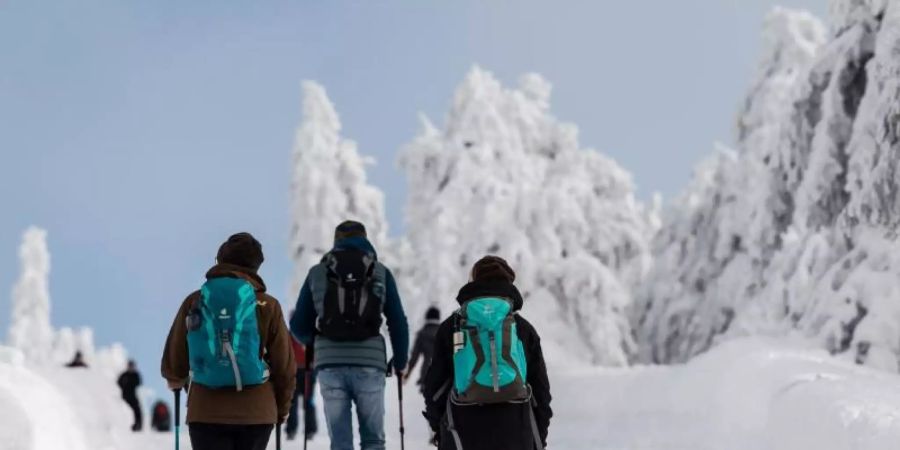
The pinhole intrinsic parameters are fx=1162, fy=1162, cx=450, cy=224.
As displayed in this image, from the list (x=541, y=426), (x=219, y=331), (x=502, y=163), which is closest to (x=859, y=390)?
(x=541, y=426)

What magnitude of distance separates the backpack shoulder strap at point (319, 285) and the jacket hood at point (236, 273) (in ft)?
4.98

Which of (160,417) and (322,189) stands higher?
(322,189)

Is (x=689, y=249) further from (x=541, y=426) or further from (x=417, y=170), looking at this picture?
(x=541, y=426)

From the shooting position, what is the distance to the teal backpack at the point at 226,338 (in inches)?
233

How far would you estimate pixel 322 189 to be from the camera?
155ft

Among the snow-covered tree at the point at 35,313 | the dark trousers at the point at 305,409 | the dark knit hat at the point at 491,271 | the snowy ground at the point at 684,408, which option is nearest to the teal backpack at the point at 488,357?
the dark knit hat at the point at 491,271

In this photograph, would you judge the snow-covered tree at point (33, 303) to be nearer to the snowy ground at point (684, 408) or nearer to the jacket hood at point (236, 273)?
the snowy ground at point (684, 408)

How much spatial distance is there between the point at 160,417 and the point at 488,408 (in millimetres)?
26961

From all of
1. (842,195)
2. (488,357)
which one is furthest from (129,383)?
(488,357)

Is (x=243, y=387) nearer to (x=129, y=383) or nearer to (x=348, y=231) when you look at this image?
(x=348, y=231)

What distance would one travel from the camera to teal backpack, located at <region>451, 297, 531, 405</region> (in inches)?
235

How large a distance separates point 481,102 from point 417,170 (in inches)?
132

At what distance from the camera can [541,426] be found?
6.20 meters

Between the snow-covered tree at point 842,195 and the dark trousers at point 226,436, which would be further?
the snow-covered tree at point 842,195
